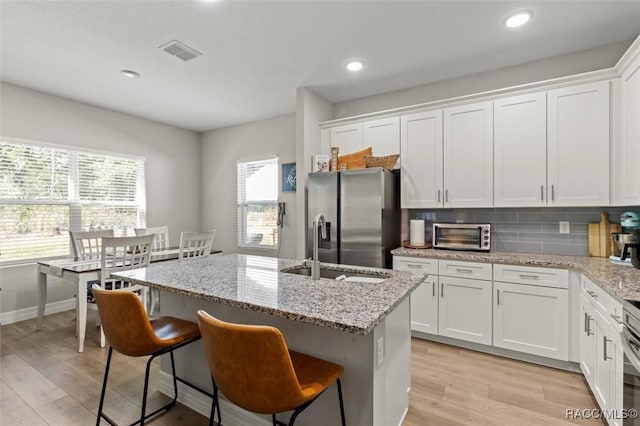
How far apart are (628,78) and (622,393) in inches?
87.8

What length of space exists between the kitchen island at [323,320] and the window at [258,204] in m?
2.76

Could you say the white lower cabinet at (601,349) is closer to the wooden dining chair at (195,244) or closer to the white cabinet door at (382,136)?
the white cabinet door at (382,136)

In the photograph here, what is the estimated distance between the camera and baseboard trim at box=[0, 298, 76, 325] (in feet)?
11.5

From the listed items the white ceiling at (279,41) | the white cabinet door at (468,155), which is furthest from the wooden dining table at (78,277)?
the white cabinet door at (468,155)

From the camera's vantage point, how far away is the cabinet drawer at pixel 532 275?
2455 mm

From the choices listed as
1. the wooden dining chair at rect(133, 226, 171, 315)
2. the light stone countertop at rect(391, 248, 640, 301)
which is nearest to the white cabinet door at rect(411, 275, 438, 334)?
the light stone countertop at rect(391, 248, 640, 301)

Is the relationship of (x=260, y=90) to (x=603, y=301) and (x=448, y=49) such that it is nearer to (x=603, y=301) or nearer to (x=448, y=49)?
(x=448, y=49)

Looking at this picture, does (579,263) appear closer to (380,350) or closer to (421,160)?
(421,160)

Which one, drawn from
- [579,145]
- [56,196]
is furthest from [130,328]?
[579,145]

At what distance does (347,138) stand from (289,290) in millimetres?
2573

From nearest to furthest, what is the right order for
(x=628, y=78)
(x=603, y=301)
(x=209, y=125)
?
(x=603, y=301)
(x=628, y=78)
(x=209, y=125)

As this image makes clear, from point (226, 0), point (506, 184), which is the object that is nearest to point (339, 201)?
point (506, 184)

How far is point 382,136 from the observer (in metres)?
3.51

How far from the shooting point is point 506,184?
2902 millimetres
